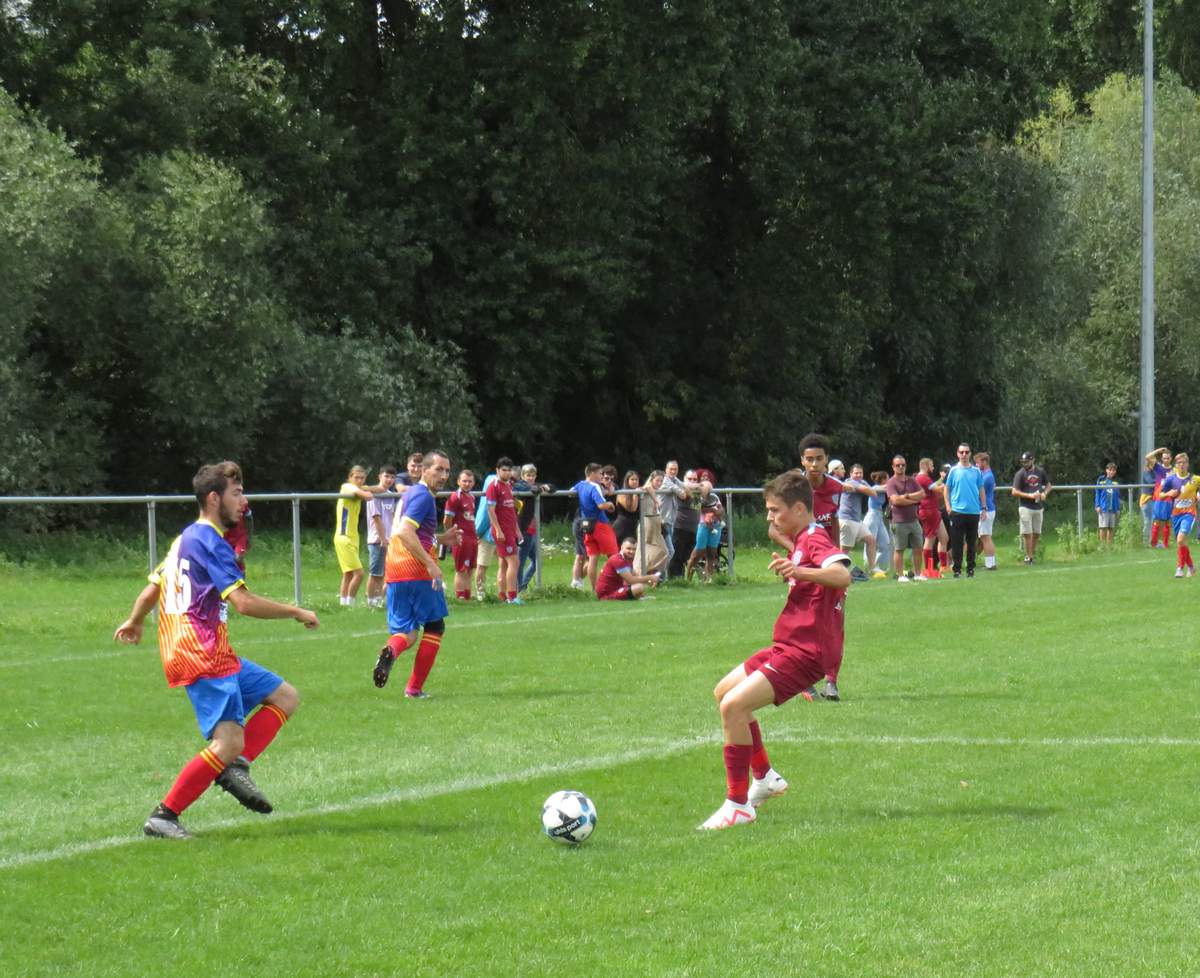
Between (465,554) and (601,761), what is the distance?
11948 millimetres

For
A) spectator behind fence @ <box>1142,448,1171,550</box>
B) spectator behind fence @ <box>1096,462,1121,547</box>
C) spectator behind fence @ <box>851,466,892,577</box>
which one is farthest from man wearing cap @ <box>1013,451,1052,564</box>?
spectator behind fence @ <box>851,466,892,577</box>

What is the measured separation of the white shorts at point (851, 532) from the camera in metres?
24.7

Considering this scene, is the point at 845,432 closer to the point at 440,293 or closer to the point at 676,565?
the point at 440,293

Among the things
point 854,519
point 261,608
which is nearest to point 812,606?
point 261,608

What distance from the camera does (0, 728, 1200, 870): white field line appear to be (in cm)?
823

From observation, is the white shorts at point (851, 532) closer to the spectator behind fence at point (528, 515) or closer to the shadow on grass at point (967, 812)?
the spectator behind fence at point (528, 515)

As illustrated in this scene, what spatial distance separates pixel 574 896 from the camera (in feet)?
23.0

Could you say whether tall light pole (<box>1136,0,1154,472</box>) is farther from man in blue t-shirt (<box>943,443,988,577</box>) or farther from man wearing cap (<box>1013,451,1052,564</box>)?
man in blue t-shirt (<box>943,443,988,577</box>)

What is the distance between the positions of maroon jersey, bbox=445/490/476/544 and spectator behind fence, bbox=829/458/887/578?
16.4ft

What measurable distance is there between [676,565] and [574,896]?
749 inches

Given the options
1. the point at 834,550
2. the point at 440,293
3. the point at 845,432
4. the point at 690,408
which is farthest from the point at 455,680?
the point at 845,432

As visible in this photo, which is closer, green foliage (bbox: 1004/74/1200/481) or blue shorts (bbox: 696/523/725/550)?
blue shorts (bbox: 696/523/725/550)

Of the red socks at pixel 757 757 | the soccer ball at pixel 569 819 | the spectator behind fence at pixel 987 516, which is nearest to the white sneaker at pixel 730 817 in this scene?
the red socks at pixel 757 757

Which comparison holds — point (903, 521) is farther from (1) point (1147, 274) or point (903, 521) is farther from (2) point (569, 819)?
(2) point (569, 819)
